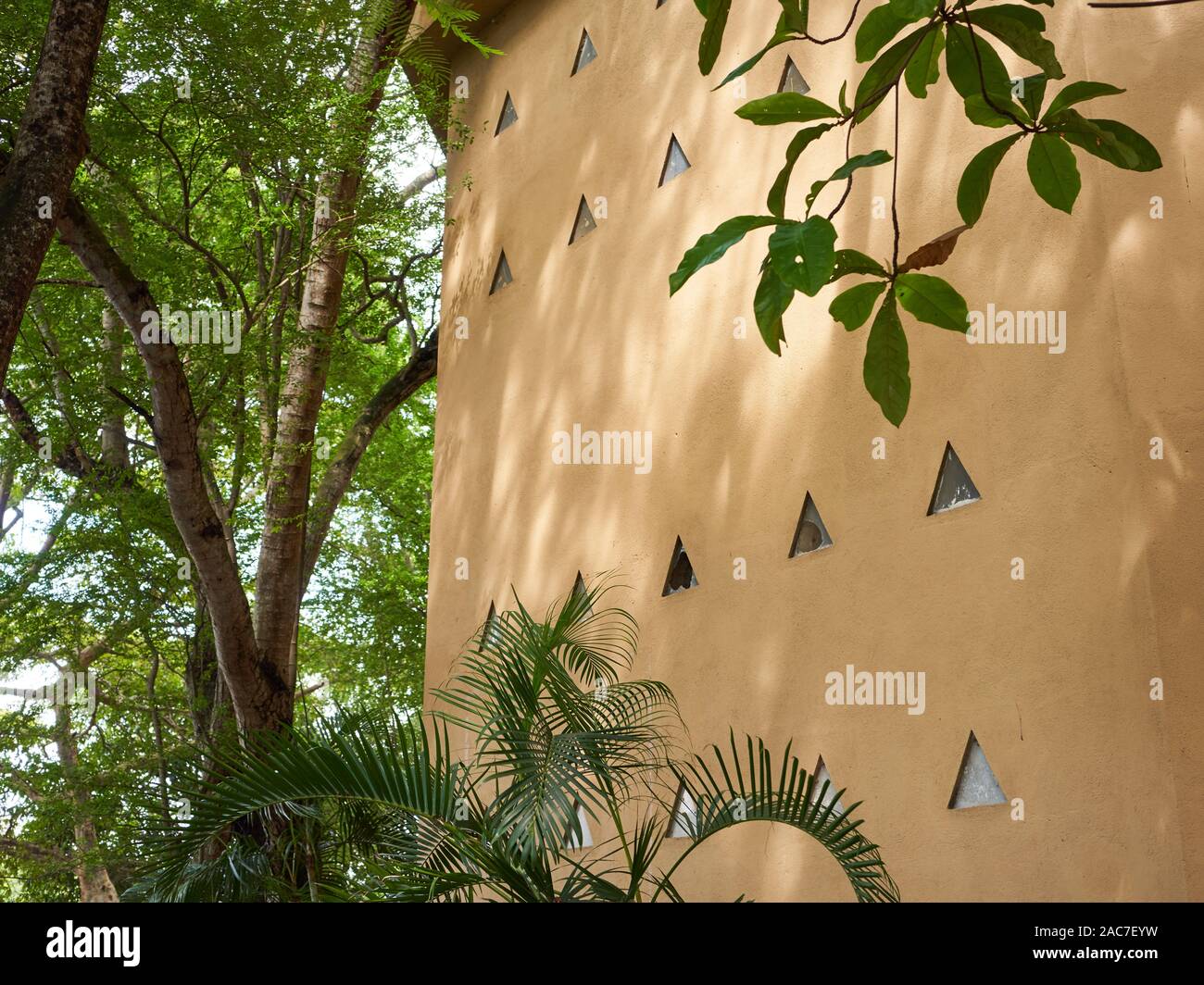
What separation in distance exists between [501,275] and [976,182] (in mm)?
4770

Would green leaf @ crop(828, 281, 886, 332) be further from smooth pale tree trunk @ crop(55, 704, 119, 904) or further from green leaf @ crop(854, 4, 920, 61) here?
smooth pale tree trunk @ crop(55, 704, 119, 904)

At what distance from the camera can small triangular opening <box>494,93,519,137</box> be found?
6.23m

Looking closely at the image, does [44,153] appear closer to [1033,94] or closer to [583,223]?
[583,223]

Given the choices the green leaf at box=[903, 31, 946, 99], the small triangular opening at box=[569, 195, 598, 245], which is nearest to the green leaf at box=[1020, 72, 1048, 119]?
the green leaf at box=[903, 31, 946, 99]

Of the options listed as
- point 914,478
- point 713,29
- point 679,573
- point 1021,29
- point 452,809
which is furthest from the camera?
point 679,573

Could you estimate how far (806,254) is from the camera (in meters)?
1.23

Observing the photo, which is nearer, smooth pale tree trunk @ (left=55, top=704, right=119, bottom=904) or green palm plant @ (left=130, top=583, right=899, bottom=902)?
green palm plant @ (left=130, top=583, right=899, bottom=902)

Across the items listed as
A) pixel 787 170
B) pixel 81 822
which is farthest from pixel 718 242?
pixel 81 822

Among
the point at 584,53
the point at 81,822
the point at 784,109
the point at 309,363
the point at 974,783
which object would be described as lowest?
the point at 81,822

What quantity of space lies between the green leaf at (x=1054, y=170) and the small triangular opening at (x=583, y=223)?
4142 mm

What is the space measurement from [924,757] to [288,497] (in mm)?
4408

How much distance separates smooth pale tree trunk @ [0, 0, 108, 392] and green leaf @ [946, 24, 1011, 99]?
3330 millimetres

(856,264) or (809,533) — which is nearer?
(856,264)

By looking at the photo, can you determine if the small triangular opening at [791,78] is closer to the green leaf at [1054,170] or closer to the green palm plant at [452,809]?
the green palm plant at [452,809]
